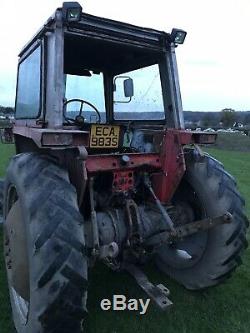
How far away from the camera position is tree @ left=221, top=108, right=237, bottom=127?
167 ft

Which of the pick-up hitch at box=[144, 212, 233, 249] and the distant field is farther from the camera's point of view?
the distant field

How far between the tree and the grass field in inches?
1903

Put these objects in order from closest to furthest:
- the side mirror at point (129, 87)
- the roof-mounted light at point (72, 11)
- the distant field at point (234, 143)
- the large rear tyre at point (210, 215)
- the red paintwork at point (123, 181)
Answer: the roof-mounted light at point (72, 11) → the red paintwork at point (123, 181) → the large rear tyre at point (210, 215) → the side mirror at point (129, 87) → the distant field at point (234, 143)

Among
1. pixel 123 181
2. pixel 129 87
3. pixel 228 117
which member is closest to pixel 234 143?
pixel 129 87

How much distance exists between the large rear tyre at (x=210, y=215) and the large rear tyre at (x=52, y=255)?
4.25 feet

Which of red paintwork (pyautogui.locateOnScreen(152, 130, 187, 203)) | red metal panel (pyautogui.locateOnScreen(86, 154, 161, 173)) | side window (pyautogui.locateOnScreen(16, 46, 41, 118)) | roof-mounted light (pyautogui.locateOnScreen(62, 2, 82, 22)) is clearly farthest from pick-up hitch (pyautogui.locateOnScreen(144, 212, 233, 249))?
roof-mounted light (pyautogui.locateOnScreen(62, 2, 82, 22))

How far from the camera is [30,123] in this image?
141 inches

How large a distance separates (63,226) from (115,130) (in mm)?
1117

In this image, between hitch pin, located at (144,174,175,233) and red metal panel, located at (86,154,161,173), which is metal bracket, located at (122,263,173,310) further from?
red metal panel, located at (86,154,161,173)

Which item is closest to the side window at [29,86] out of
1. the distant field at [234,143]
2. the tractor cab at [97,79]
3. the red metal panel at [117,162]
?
the tractor cab at [97,79]

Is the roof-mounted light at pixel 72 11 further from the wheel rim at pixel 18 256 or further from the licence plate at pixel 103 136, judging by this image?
the wheel rim at pixel 18 256

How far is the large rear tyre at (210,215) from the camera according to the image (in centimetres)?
333

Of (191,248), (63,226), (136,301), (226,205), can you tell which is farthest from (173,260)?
(63,226)

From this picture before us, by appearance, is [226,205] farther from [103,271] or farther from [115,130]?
[103,271]
